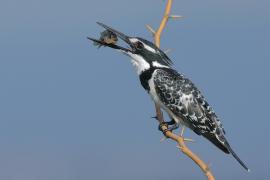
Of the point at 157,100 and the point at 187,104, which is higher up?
the point at 157,100

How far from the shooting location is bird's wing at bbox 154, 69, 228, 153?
897 cm

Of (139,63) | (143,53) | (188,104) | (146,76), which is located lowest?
(188,104)

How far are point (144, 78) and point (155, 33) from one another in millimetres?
2455

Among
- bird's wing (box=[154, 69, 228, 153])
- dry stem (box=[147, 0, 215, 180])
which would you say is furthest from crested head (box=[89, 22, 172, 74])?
dry stem (box=[147, 0, 215, 180])

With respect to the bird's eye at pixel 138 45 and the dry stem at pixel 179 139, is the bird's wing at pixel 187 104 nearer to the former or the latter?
the bird's eye at pixel 138 45

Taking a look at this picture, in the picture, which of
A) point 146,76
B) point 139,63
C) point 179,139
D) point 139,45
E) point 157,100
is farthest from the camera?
point 157,100

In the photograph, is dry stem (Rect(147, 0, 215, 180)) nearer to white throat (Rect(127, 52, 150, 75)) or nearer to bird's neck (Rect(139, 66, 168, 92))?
white throat (Rect(127, 52, 150, 75))

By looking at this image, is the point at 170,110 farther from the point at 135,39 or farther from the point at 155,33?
the point at 155,33

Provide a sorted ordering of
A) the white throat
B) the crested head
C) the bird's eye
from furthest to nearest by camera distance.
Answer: the white throat < the bird's eye < the crested head

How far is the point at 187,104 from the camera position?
912 cm

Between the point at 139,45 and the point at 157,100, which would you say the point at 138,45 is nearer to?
the point at 139,45

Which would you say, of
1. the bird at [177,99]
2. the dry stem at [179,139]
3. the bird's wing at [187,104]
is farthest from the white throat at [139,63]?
the dry stem at [179,139]

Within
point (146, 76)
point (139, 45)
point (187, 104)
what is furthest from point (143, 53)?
point (187, 104)

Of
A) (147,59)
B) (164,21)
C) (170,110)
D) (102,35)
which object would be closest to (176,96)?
(170,110)
